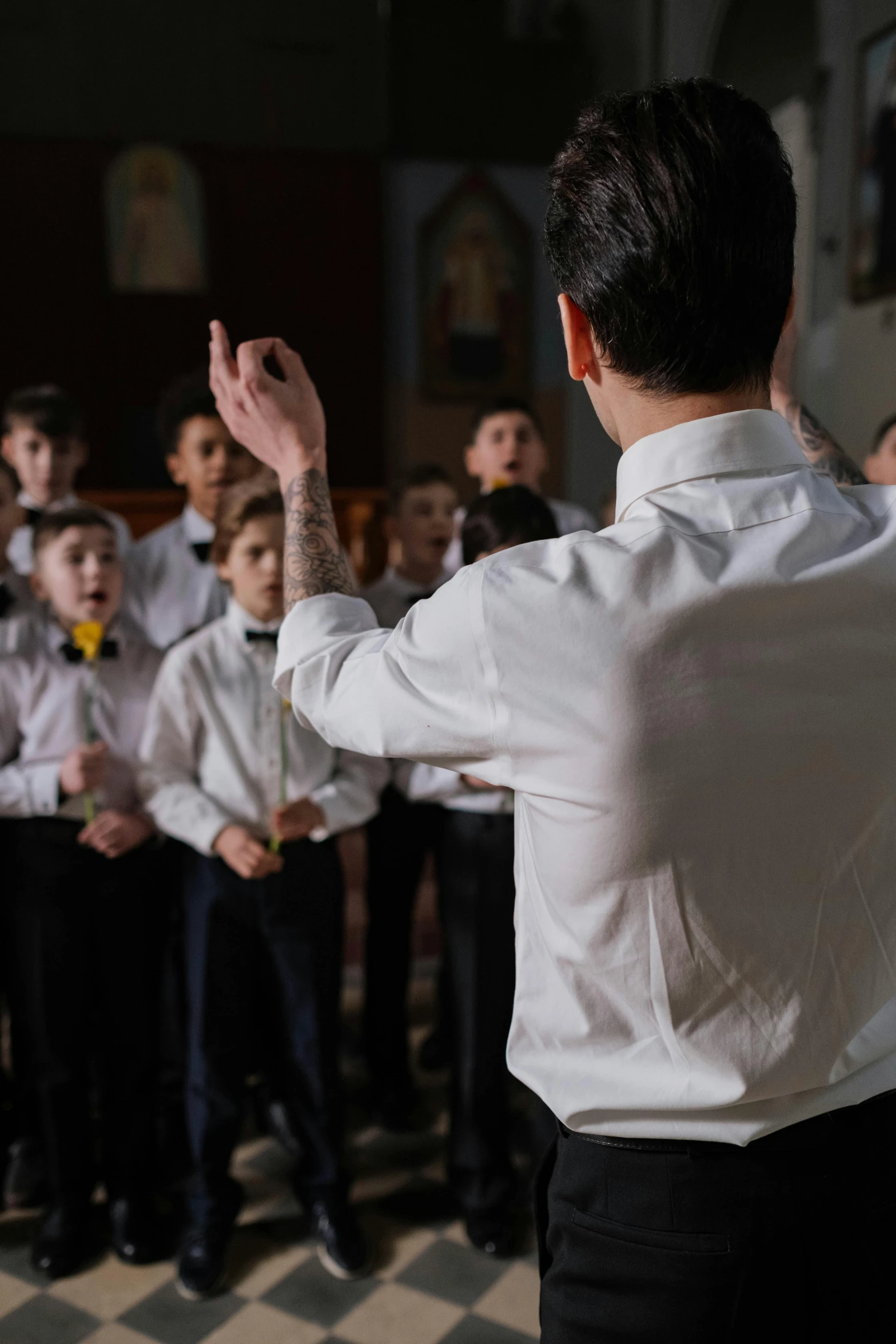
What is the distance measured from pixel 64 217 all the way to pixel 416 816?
613cm

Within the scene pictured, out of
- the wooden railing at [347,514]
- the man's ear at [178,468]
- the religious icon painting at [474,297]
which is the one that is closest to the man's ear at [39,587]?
the man's ear at [178,468]

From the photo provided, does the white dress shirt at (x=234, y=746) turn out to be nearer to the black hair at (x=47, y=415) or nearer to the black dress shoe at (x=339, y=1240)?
the black dress shoe at (x=339, y=1240)

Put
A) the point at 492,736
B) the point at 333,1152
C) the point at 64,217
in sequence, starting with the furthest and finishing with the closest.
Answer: the point at 64,217
the point at 333,1152
the point at 492,736

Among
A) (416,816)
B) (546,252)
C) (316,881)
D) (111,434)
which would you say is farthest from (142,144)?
(546,252)

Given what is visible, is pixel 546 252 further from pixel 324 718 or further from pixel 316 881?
pixel 316 881

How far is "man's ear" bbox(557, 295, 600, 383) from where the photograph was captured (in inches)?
36.5

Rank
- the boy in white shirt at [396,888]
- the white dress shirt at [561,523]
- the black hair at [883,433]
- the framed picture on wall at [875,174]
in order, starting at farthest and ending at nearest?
the framed picture on wall at [875,174], the white dress shirt at [561,523], the boy in white shirt at [396,888], the black hair at [883,433]

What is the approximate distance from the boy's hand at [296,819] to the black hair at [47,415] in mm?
1678

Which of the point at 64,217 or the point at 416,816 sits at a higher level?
the point at 64,217

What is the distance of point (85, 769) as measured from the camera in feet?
7.64

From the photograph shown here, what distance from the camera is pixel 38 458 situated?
339 centimetres

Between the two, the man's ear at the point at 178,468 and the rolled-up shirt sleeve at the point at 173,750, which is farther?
the man's ear at the point at 178,468

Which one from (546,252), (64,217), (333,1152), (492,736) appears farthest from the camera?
(64,217)

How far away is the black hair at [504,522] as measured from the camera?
244 centimetres
